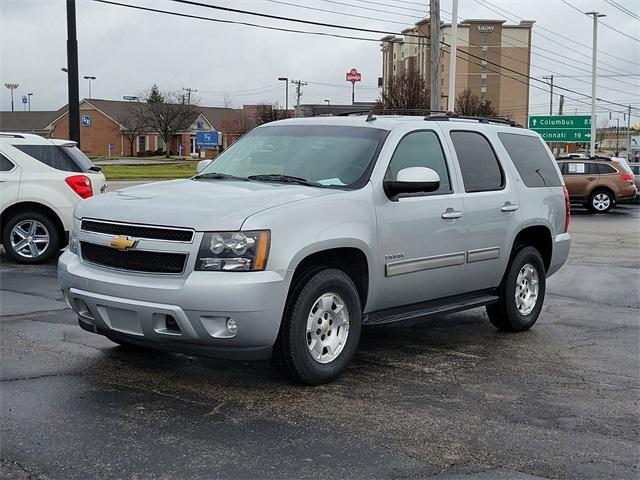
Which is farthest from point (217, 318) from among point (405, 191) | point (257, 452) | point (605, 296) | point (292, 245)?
→ point (605, 296)

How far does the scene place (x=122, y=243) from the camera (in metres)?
5.23

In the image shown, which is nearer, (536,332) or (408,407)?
(408,407)

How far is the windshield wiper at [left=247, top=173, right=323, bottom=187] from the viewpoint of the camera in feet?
19.5

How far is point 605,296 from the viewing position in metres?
9.76

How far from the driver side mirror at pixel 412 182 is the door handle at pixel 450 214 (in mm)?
496

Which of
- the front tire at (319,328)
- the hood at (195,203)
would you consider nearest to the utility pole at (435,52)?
the hood at (195,203)

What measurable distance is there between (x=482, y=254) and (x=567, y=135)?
40.4m

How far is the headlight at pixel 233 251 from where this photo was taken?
5.01 meters

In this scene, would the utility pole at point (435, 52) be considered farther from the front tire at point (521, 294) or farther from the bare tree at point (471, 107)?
the bare tree at point (471, 107)

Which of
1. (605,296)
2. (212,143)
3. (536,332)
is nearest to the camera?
(536,332)

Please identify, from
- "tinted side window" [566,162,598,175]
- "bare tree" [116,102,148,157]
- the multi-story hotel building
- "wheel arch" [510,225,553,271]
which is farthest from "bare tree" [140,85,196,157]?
"wheel arch" [510,225,553,271]

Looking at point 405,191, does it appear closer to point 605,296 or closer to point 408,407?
point 408,407

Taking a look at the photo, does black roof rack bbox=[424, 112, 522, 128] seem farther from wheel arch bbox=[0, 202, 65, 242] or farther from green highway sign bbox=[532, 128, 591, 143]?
green highway sign bbox=[532, 128, 591, 143]

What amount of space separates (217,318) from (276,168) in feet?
5.62
